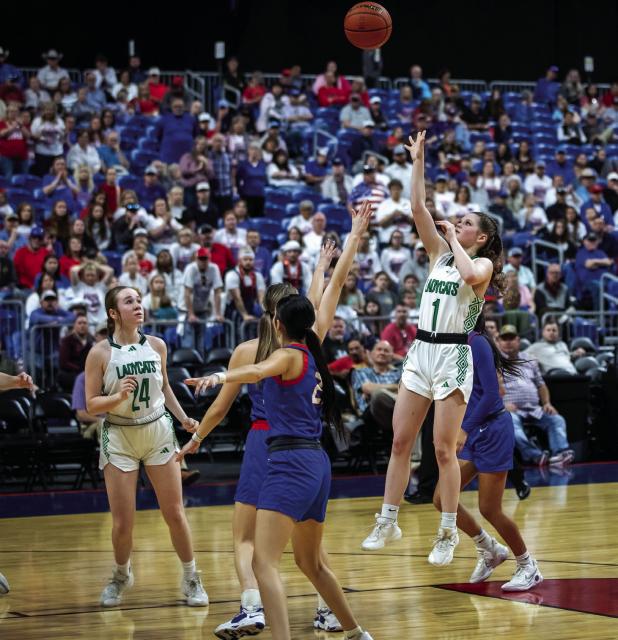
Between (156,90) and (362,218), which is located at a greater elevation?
(156,90)

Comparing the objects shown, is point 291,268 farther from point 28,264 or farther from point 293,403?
point 293,403

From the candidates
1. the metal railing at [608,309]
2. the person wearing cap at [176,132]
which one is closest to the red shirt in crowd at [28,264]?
the person wearing cap at [176,132]

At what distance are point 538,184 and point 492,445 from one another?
13661 millimetres

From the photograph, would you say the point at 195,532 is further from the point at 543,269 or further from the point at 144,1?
the point at 144,1

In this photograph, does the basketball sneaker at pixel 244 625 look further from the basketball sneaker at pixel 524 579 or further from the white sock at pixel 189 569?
the basketball sneaker at pixel 524 579

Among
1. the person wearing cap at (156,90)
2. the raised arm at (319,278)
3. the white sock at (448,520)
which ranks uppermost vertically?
the person wearing cap at (156,90)

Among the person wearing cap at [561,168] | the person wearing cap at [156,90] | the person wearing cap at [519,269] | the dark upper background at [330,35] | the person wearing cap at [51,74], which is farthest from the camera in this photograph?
the dark upper background at [330,35]

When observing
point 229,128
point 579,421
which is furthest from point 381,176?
point 579,421

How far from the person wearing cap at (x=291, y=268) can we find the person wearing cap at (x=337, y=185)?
3.35 metres

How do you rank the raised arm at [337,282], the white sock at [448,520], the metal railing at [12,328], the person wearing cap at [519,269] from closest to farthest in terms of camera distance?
the raised arm at [337,282] → the white sock at [448,520] → the metal railing at [12,328] → the person wearing cap at [519,269]

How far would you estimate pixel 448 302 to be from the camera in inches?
280

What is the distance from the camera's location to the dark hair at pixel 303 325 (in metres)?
5.41

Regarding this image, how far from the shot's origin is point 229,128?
1917 cm

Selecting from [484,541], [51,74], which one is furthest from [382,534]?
[51,74]
